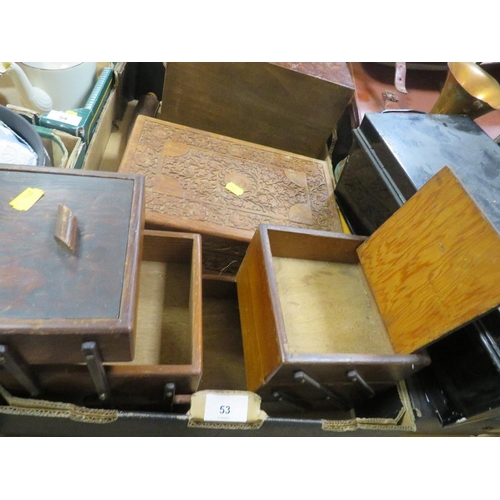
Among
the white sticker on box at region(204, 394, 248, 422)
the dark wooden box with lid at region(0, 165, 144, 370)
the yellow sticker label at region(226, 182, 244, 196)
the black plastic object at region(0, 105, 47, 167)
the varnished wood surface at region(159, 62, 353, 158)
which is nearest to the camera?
the dark wooden box with lid at region(0, 165, 144, 370)

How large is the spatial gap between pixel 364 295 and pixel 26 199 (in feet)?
2.90

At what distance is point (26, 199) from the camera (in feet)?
2.31

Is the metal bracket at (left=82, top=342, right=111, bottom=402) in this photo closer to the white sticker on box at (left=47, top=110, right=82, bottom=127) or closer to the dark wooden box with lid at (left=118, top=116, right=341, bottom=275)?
the dark wooden box with lid at (left=118, top=116, right=341, bottom=275)

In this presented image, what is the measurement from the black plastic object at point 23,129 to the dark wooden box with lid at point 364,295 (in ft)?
2.35

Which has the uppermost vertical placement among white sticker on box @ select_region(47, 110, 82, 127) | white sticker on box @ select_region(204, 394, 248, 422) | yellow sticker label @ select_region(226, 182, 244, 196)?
white sticker on box @ select_region(47, 110, 82, 127)

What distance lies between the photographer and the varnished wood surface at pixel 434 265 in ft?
2.35

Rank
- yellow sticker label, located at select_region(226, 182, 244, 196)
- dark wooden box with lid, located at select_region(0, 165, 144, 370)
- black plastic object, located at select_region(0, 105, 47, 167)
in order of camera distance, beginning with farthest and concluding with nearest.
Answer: yellow sticker label, located at select_region(226, 182, 244, 196) → black plastic object, located at select_region(0, 105, 47, 167) → dark wooden box with lid, located at select_region(0, 165, 144, 370)

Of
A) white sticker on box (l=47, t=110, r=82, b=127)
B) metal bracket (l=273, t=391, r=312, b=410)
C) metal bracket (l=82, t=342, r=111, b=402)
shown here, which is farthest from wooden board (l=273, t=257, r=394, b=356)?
white sticker on box (l=47, t=110, r=82, b=127)

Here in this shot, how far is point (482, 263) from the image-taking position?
0.71 metres

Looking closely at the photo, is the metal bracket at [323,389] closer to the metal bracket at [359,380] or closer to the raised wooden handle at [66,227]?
the metal bracket at [359,380]

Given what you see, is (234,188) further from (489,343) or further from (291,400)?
(489,343)

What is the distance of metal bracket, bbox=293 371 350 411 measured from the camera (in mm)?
804

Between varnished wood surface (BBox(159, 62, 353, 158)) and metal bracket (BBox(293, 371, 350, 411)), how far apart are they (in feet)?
3.86

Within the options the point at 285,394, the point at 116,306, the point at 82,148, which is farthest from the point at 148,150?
the point at 285,394
